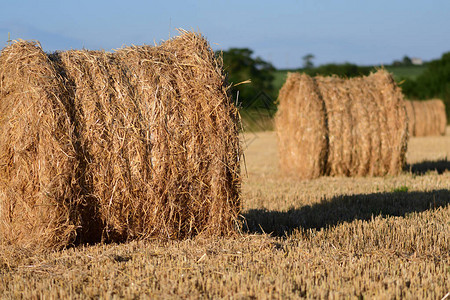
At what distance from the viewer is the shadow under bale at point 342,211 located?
641 centimetres

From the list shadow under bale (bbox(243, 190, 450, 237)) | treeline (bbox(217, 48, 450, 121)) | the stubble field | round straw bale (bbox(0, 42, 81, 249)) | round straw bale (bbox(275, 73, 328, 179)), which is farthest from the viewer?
treeline (bbox(217, 48, 450, 121))

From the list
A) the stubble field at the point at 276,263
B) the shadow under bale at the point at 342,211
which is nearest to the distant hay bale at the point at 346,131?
the shadow under bale at the point at 342,211

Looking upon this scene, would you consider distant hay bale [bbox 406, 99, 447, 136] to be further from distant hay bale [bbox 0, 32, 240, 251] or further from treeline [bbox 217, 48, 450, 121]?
distant hay bale [bbox 0, 32, 240, 251]

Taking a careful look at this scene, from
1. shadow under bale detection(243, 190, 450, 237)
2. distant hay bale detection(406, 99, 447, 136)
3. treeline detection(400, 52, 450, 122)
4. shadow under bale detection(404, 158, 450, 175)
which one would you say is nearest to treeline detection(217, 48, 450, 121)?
treeline detection(400, 52, 450, 122)

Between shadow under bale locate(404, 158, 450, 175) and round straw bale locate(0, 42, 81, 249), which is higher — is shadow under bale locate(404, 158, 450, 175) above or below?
below

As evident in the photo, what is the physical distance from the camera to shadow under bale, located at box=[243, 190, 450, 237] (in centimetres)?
641

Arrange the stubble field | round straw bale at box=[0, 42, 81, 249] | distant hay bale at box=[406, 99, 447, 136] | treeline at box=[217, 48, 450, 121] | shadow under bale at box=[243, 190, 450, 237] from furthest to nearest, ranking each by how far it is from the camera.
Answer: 1. treeline at box=[217, 48, 450, 121]
2. distant hay bale at box=[406, 99, 447, 136]
3. shadow under bale at box=[243, 190, 450, 237]
4. round straw bale at box=[0, 42, 81, 249]
5. the stubble field

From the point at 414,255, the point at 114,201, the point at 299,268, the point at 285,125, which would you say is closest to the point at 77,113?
the point at 114,201

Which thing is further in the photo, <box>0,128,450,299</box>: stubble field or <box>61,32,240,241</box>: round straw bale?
<box>61,32,240,241</box>: round straw bale

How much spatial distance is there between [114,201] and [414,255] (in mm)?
2909

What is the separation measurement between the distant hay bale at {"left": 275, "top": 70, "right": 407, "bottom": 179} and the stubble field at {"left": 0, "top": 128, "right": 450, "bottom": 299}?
11.1 feet

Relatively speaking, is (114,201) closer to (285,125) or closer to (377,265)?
(377,265)

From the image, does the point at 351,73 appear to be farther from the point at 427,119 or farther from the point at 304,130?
the point at 304,130

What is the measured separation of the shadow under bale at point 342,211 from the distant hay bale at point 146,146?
2.74 feet
